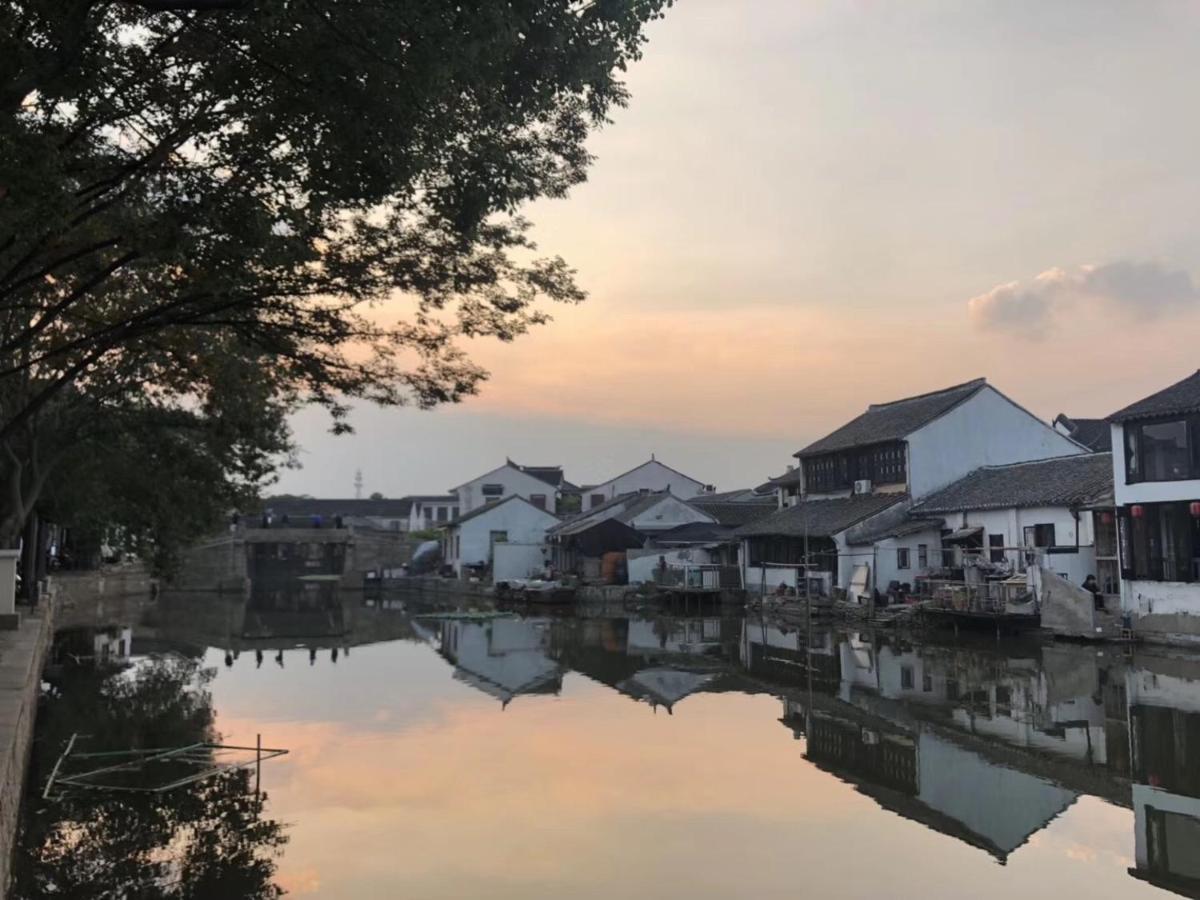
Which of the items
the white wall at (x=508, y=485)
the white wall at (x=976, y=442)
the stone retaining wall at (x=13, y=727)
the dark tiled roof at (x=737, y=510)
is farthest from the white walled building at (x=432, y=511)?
the stone retaining wall at (x=13, y=727)

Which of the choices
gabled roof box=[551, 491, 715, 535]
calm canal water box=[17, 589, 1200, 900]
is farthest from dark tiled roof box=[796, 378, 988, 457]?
calm canal water box=[17, 589, 1200, 900]

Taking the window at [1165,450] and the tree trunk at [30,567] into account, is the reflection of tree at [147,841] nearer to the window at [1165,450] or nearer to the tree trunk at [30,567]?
the tree trunk at [30,567]

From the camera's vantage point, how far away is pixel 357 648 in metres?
27.2

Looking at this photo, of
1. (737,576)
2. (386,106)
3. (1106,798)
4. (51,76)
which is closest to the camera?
(51,76)

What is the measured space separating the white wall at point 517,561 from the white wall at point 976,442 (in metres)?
21.2

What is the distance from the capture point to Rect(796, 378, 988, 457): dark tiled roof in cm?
3425

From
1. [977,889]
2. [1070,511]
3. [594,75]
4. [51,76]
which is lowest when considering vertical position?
[977,889]

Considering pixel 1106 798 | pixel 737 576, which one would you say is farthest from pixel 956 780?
pixel 737 576

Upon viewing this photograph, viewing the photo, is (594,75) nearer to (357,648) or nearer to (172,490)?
(172,490)

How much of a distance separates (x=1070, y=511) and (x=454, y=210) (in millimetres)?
21830

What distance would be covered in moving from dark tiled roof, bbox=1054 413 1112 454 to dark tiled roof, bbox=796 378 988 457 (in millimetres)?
9457

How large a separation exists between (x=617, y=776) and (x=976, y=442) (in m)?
25.9

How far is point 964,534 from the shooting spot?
2938 cm

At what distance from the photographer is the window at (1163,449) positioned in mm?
22391
